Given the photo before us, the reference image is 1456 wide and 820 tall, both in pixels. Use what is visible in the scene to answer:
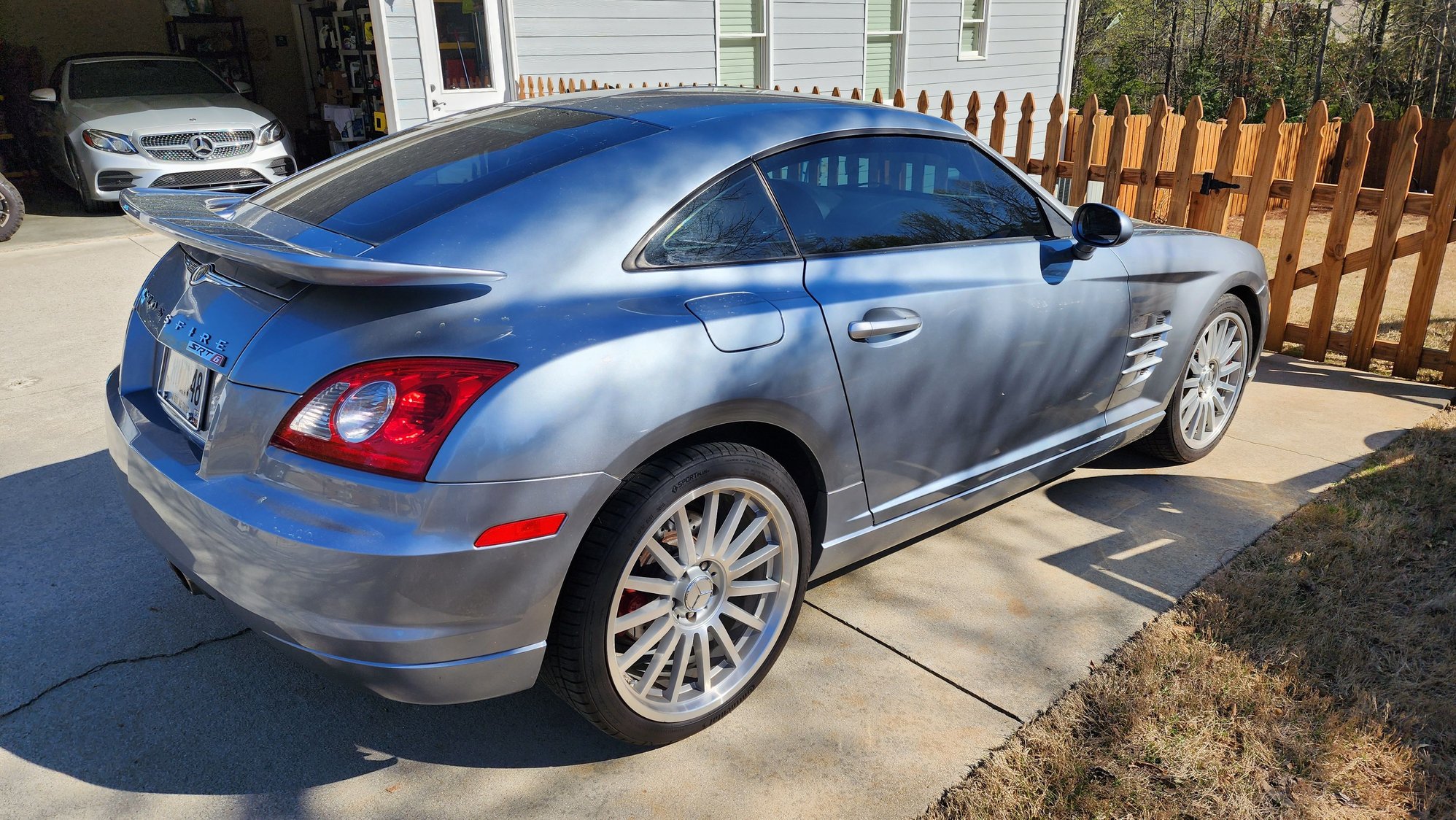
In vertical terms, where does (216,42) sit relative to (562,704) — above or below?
above

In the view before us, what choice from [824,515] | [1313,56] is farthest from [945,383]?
[1313,56]

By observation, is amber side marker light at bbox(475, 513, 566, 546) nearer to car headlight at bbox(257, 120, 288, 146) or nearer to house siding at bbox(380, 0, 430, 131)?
house siding at bbox(380, 0, 430, 131)

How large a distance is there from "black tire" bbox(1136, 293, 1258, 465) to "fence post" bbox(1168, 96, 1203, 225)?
1.86 m

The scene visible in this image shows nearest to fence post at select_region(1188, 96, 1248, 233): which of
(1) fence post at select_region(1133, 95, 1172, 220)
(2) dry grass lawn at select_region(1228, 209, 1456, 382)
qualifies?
(1) fence post at select_region(1133, 95, 1172, 220)

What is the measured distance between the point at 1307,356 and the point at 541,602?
5699 millimetres

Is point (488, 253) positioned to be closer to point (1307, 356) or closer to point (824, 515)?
point (824, 515)

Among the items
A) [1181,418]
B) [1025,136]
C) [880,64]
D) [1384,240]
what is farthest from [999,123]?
[880,64]

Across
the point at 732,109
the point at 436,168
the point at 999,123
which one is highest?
the point at 732,109

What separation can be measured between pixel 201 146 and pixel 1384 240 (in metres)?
10.6

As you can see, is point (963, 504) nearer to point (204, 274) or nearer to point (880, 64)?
point (204, 274)

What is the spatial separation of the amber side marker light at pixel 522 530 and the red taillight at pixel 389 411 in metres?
0.20

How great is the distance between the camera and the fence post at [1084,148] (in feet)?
21.3

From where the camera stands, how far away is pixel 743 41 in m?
12.1

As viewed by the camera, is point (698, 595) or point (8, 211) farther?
point (8, 211)
